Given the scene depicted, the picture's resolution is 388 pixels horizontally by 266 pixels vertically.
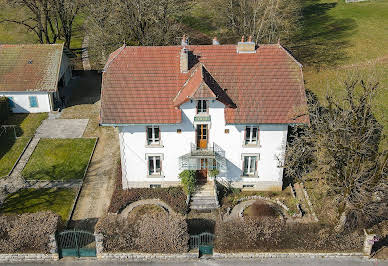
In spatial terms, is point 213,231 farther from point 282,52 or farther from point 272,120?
point 282,52

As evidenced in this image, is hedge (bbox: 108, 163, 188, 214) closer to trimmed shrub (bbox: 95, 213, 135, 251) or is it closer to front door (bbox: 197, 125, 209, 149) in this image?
front door (bbox: 197, 125, 209, 149)

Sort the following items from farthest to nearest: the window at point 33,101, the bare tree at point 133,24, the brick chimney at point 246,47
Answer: the bare tree at point 133,24 < the window at point 33,101 < the brick chimney at point 246,47

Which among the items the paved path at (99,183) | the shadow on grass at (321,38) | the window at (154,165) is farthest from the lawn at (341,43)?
the paved path at (99,183)

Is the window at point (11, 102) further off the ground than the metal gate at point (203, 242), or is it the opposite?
the window at point (11, 102)

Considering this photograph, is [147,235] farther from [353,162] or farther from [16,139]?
[16,139]

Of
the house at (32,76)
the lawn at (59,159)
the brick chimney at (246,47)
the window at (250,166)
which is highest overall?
the brick chimney at (246,47)

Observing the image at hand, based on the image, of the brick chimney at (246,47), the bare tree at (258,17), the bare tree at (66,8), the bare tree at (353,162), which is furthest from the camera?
the bare tree at (66,8)

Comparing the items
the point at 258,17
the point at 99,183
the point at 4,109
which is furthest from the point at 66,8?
the point at 99,183

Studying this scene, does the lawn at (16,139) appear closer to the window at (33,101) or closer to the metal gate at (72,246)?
the window at (33,101)
